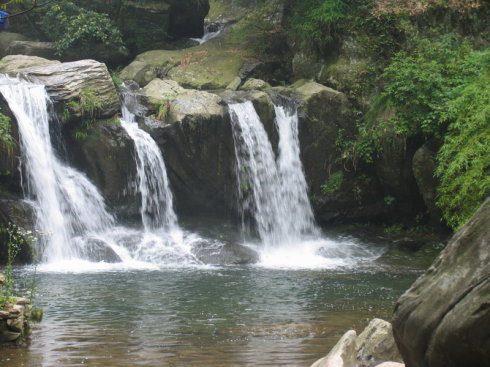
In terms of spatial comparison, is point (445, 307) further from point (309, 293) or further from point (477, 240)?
point (309, 293)

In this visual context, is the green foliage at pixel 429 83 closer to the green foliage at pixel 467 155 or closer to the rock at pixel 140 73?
the green foliage at pixel 467 155

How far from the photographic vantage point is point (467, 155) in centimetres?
1212

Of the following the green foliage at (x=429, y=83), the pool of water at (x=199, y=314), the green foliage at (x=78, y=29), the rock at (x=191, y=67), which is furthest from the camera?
the green foliage at (x=78, y=29)

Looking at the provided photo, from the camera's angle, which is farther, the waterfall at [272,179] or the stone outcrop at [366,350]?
the waterfall at [272,179]

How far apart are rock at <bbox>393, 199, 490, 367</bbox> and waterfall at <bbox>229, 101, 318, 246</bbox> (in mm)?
12695

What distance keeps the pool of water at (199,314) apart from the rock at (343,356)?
2.55ft

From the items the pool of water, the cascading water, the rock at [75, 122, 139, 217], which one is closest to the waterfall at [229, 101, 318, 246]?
the cascading water

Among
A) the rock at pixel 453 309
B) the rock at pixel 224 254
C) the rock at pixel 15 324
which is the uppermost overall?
the rock at pixel 453 309

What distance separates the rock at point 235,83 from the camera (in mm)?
19039

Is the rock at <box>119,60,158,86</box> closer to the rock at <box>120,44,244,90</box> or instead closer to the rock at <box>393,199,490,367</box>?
the rock at <box>120,44,244,90</box>

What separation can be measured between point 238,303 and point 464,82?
831cm

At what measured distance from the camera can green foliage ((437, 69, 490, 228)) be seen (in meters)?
11.9

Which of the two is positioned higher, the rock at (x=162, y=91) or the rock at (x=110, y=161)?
the rock at (x=162, y=91)

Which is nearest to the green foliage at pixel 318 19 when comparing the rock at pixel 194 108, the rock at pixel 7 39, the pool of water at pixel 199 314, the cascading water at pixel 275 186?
the cascading water at pixel 275 186
